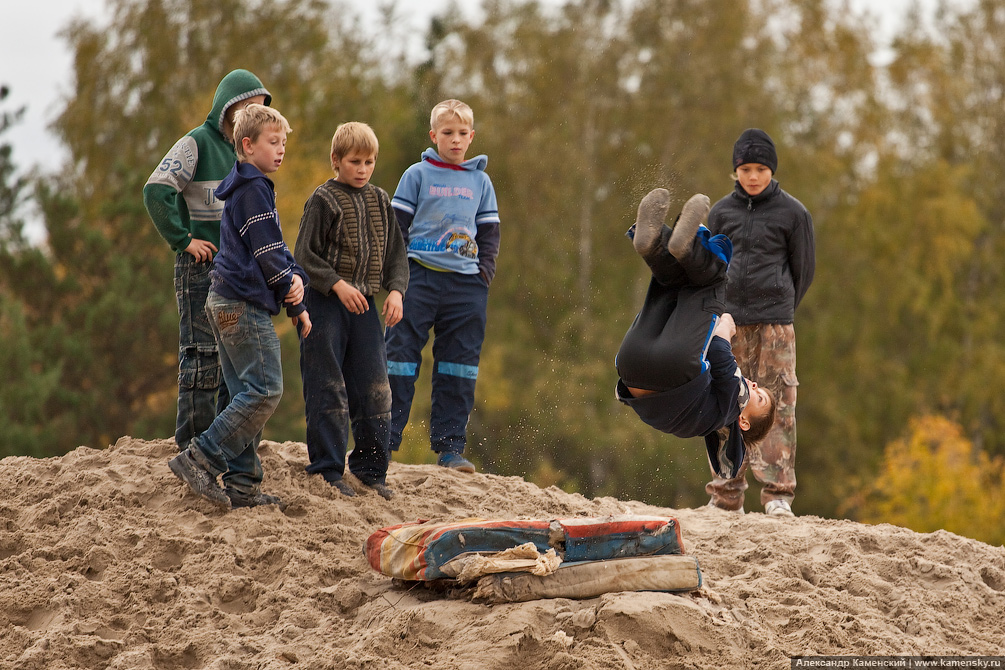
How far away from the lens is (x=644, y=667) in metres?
4.31

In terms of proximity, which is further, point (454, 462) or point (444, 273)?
point (454, 462)

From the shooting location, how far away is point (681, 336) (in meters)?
5.09

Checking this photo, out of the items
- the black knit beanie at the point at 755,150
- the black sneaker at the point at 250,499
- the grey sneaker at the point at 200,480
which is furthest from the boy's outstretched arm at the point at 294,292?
the black knit beanie at the point at 755,150

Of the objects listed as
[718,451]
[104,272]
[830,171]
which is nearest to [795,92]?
[830,171]

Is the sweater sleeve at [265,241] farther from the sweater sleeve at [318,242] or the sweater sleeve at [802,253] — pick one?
the sweater sleeve at [802,253]

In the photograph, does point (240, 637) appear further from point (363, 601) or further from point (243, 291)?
point (243, 291)

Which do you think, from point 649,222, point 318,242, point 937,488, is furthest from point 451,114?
point 937,488

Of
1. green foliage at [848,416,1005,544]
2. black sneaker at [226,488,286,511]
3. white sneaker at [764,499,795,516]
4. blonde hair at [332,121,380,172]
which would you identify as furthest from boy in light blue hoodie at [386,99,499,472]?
green foliage at [848,416,1005,544]

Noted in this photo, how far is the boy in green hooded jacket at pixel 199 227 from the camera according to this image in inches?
222

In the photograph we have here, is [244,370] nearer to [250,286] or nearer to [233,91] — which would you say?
[250,286]

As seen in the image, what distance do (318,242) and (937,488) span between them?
60.5 ft

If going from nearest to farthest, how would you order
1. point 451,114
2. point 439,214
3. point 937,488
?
point 451,114 → point 439,214 → point 937,488

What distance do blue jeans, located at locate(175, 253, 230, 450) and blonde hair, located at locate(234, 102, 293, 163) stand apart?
744 mm

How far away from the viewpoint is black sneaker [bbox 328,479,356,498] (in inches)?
231
